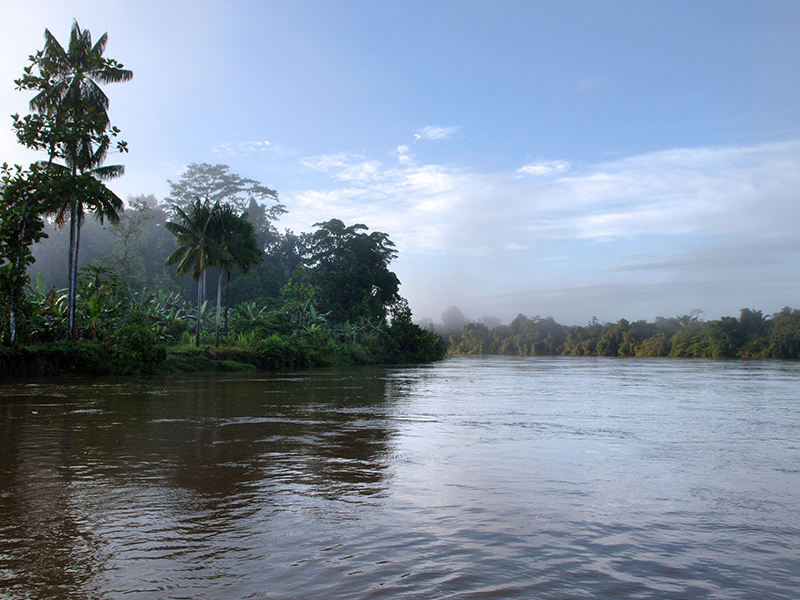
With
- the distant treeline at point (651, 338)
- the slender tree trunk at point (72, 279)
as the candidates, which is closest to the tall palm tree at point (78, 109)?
the slender tree trunk at point (72, 279)

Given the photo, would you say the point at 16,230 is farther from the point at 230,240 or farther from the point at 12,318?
→ the point at 230,240

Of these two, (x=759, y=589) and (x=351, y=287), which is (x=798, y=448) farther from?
(x=351, y=287)

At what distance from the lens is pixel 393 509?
387cm

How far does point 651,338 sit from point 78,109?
236 ft

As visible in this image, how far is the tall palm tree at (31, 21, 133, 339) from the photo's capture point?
21.4 meters

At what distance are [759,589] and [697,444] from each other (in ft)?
15.2

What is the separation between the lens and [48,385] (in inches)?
599

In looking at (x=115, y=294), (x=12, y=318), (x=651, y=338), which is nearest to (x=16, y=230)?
(x=12, y=318)

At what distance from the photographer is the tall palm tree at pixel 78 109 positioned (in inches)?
844

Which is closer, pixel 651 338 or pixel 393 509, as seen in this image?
pixel 393 509

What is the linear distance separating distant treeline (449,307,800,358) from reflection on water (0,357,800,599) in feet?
209

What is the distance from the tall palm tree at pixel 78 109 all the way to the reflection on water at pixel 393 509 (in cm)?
1579

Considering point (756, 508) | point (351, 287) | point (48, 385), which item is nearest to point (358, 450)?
point (756, 508)

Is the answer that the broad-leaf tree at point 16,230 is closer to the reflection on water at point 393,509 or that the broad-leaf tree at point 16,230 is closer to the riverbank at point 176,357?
the riverbank at point 176,357
